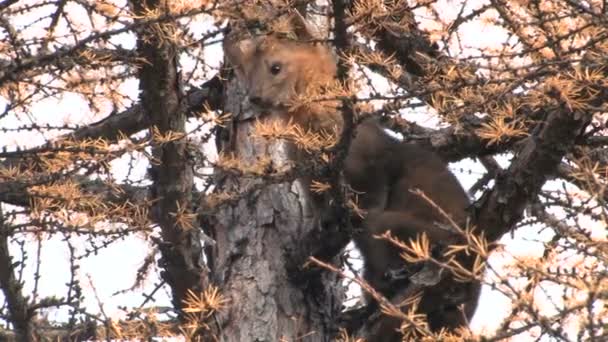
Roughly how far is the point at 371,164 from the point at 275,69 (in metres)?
0.83

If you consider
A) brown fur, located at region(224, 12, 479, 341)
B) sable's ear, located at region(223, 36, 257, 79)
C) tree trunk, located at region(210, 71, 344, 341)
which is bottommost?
tree trunk, located at region(210, 71, 344, 341)

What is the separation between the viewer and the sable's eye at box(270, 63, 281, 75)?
6.84 meters

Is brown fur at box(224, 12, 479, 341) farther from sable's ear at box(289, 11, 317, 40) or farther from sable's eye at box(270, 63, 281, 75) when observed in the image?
sable's ear at box(289, 11, 317, 40)

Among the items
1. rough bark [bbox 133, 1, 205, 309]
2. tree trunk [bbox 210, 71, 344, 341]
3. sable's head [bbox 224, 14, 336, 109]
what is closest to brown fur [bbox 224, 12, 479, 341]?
sable's head [bbox 224, 14, 336, 109]

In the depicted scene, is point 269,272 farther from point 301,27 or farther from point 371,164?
point 301,27

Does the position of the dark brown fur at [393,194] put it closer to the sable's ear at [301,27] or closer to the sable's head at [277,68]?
the sable's head at [277,68]

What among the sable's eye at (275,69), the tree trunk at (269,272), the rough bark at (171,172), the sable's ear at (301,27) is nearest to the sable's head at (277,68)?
the sable's eye at (275,69)

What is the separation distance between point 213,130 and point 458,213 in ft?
5.01

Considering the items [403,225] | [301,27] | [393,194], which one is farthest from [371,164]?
[301,27]

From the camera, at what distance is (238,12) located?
4.67m

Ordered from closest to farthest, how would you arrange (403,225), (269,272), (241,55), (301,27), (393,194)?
(301,27)
(269,272)
(403,225)
(241,55)
(393,194)

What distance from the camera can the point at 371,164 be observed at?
22.1 ft

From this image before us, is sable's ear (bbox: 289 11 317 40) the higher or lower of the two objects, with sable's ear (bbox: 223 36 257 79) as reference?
lower

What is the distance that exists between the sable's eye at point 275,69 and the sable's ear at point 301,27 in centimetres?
89
